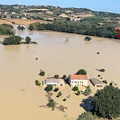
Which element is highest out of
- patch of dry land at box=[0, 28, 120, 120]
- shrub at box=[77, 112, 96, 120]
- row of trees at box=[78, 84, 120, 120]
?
row of trees at box=[78, 84, 120, 120]

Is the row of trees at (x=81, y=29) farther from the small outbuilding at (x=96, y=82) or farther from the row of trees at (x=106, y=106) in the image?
the row of trees at (x=106, y=106)

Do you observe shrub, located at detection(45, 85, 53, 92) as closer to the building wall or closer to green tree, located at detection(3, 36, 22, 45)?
the building wall

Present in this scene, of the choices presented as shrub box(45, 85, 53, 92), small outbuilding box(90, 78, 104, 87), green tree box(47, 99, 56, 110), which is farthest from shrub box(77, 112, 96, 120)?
small outbuilding box(90, 78, 104, 87)

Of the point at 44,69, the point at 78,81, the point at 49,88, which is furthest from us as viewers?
the point at 44,69

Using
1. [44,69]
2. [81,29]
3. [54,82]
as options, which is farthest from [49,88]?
[81,29]

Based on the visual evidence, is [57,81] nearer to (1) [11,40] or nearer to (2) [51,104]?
(2) [51,104]

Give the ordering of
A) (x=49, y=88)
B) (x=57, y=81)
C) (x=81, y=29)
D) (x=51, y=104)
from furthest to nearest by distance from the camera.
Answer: (x=81, y=29) → (x=57, y=81) → (x=49, y=88) → (x=51, y=104)

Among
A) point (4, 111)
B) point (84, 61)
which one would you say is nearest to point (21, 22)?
point (84, 61)

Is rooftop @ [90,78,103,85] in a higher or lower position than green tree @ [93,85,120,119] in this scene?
lower
